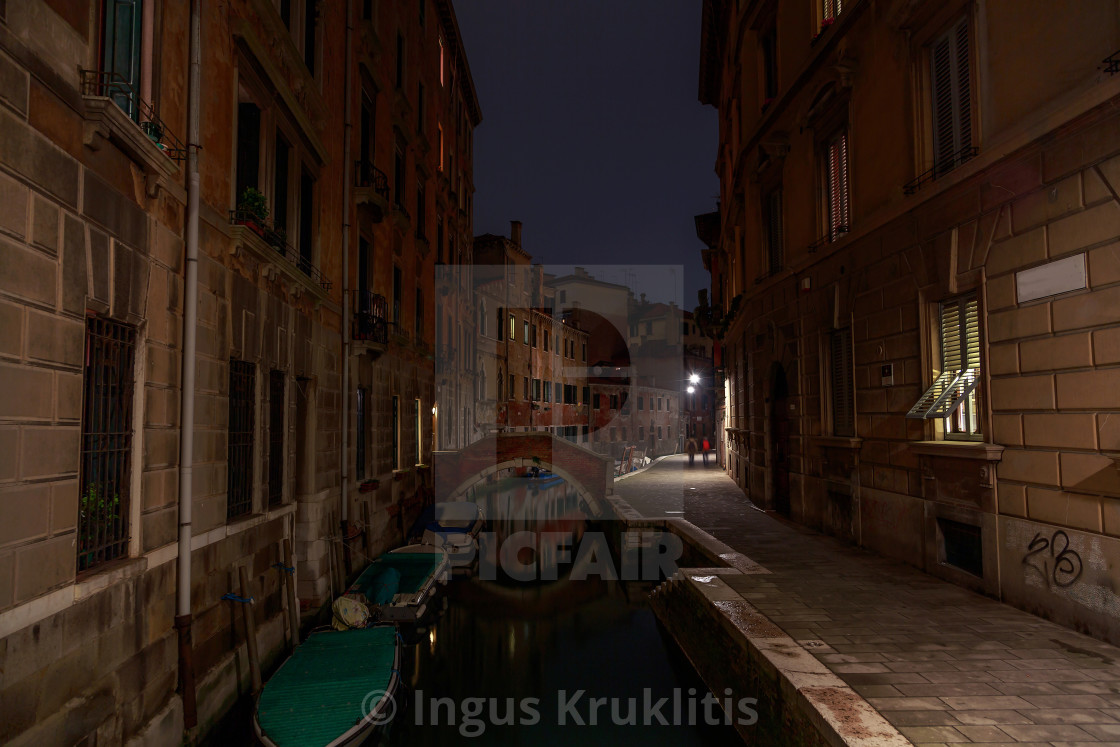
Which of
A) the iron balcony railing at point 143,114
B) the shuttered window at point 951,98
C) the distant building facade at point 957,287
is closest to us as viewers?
the iron balcony railing at point 143,114

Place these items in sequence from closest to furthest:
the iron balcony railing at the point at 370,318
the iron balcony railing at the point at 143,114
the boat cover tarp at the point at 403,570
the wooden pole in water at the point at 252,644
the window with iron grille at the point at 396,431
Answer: the iron balcony railing at the point at 143,114
the wooden pole in water at the point at 252,644
the boat cover tarp at the point at 403,570
the iron balcony railing at the point at 370,318
the window with iron grille at the point at 396,431

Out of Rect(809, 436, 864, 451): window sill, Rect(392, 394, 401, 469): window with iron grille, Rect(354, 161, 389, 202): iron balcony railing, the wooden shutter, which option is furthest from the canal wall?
Rect(354, 161, 389, 202): iron balcony railing

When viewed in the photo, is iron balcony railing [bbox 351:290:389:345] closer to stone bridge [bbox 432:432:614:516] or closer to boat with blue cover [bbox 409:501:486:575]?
boat with blue cover [bbox 409:501:486:575]

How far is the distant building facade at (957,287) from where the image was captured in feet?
18.9

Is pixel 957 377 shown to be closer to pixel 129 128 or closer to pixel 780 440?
pixel 780 440

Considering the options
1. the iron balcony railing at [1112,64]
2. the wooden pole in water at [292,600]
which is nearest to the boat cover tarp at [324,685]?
the wooden pole in water at [292,600]

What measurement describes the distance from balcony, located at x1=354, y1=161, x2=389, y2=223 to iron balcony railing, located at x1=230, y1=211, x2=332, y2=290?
7.15 ft

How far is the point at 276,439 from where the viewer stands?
9000 mm

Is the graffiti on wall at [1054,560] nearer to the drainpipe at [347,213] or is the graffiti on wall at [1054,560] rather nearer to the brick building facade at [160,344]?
the brick building facade at [160,344]

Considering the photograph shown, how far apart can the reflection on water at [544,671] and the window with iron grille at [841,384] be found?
457cm

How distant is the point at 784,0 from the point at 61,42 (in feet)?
42.7

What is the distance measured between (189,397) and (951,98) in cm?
915

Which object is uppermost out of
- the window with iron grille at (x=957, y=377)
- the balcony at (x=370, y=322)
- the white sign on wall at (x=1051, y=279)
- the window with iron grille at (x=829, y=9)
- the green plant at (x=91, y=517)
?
the window with iron grille at (x=829, y=9)

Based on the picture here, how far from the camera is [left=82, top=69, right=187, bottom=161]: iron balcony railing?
515 centimetres
